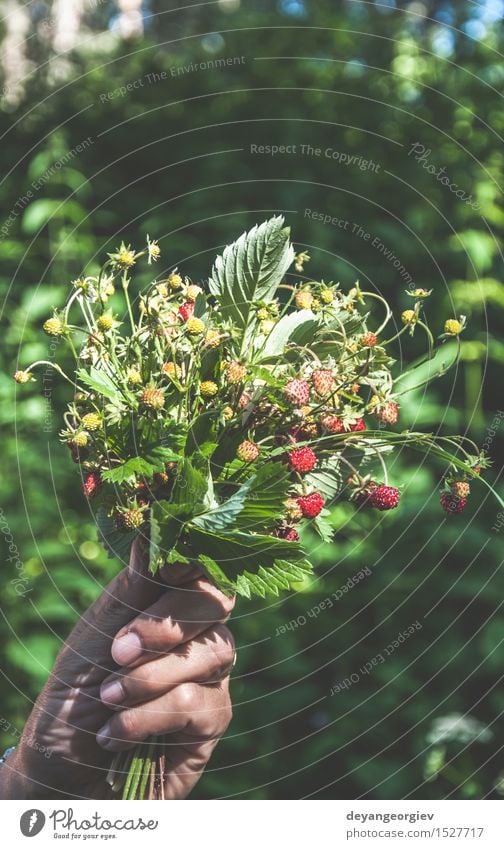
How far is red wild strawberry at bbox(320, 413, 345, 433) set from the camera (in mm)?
829

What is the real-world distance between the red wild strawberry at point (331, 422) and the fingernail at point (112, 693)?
0.34 m

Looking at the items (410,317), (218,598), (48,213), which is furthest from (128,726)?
(48,213)

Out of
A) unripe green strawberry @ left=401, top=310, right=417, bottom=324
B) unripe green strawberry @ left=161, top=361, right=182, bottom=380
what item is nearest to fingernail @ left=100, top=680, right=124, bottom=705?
unripe green strawberry @ left=161, top=361, right=182, bottom=380

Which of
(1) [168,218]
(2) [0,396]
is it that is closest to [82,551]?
(2) [0,396]

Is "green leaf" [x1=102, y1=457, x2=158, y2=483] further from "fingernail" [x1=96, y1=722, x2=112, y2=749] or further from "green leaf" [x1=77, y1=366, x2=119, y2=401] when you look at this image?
Answer: "fingernail" [x1=96, y1=722, x2=112, y2=749]

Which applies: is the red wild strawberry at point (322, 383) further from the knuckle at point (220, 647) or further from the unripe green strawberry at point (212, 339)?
the knuckle at point (220, 647)

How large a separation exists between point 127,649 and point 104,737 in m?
0.10

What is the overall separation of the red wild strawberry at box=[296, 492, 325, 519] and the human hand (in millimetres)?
146

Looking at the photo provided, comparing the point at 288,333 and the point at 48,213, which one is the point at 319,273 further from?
the point at 288,333

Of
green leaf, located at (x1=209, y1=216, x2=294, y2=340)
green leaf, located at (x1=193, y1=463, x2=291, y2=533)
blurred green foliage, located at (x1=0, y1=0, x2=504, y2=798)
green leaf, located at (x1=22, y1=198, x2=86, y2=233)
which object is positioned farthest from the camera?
green leaf, located at (x1=22, y1=198, x2=86, y2=233)

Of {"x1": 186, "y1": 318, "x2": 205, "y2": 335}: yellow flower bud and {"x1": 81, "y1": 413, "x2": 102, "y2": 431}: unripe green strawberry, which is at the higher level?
{"x1": 186, "y1": 318, "x2": 205, "y2": 335}: yellow flower bud

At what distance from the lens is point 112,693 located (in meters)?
0.96

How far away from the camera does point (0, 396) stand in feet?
5.92

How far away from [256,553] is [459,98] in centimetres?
131
